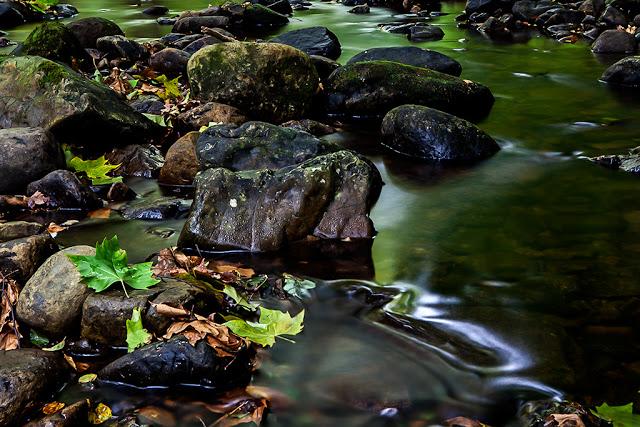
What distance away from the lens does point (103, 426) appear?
3.82 metres

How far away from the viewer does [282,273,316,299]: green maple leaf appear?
5240 mm

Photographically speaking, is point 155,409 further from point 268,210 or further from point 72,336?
point 268,210

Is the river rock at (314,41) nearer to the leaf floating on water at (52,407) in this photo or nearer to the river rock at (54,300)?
the river rock at (54,300)

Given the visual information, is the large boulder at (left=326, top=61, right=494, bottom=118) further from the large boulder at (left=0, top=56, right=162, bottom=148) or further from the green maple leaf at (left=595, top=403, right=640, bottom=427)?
the green maple leaf at (left=595, top=403, right=640, bottom=427)

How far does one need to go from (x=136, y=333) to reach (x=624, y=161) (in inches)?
238

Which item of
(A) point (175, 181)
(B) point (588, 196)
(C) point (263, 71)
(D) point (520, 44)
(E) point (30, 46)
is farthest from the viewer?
(D) point (520, 44)

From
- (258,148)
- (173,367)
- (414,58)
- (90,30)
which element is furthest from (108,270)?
(90,30)

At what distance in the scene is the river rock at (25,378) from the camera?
147 inches

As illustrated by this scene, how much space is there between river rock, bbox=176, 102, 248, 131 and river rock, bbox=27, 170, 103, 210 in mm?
2227

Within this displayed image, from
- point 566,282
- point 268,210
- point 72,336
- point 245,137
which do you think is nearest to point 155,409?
point 72,336

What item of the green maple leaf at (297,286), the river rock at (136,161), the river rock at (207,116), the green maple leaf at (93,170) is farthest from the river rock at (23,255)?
the river rock at (207,116)

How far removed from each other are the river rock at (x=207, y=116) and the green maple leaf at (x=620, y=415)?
20.9 feet

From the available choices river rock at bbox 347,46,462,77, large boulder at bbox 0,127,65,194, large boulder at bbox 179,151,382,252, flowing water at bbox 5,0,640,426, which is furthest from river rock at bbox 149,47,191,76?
large boulder at bbox 179,151,382,252

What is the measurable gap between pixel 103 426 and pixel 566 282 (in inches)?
137
